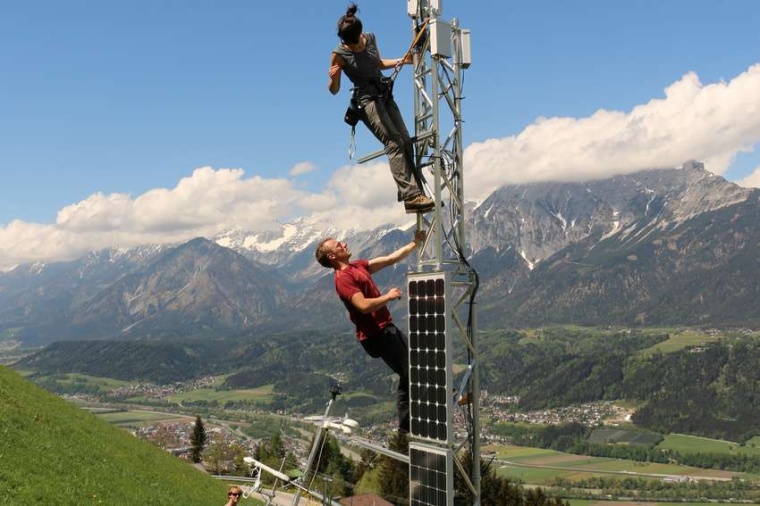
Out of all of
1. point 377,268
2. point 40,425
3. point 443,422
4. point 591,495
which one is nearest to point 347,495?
point 443,422

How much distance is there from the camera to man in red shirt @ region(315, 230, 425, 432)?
819 cm

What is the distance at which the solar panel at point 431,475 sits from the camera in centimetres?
862

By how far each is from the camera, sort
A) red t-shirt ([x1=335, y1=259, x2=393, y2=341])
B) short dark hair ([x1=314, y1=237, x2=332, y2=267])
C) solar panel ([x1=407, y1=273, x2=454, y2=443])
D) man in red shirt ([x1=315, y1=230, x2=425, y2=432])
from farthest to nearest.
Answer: short dark hair ([x1=314, y1=237, x2=332, y2=267]) → solar panel ([x1=407, y1=273, x2=454, y2=443]) → red t-shirt ([x1=335, y1=259, x2=393, y2=341]) → man in red shirt ([x1=315, y1=230, x2=425, y2=432])

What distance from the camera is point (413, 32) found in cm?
980

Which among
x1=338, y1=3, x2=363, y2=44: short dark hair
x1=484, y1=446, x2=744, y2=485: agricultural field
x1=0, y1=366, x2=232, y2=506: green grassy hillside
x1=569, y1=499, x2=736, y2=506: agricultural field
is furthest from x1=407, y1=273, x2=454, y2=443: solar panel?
x1=484, y1=446, x2=744, y2=485: agricultural field

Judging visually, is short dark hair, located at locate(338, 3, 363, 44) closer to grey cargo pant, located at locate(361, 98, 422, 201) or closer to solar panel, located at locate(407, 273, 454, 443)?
grey cargo pant, located at locate(361, 98, 422, 201)

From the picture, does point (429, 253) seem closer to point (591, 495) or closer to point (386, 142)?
point (386, 142)

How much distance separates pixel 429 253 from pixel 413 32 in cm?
348

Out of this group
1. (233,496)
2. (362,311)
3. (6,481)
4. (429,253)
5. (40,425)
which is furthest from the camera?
(40,425)

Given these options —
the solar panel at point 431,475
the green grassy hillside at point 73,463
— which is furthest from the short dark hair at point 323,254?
the green grassy hillside at point 73,463

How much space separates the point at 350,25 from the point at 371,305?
405cm

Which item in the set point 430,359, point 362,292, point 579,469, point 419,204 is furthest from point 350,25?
point 579,469

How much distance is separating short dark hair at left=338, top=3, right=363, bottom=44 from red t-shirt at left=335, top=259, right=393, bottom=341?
3273 mm

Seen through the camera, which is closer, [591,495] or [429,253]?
[429,253]
